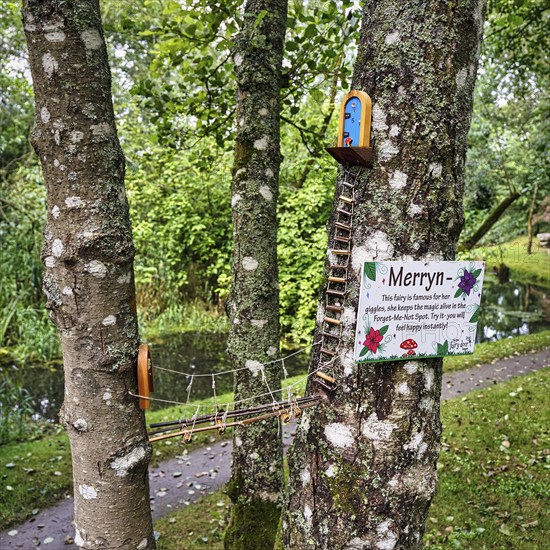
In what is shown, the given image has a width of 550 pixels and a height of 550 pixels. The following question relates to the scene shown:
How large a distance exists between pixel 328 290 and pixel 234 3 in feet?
7.68

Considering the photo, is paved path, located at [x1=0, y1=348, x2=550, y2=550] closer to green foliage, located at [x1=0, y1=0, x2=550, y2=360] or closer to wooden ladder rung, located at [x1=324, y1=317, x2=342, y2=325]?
wooden ladder rung, located at [x1=324, y1=317, x2=342, y2=325]

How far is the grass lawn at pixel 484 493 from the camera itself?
3319 mm

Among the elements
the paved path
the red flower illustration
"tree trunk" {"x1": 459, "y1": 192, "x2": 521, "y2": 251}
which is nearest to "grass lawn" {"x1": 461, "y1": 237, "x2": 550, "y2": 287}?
"tree trunk" {"x1": 459, "y1": 192, "x2": 521, "y2": 251}

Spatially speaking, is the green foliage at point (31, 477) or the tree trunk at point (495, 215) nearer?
the green foliage at point (31, 477)

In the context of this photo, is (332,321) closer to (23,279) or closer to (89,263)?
(89,263)

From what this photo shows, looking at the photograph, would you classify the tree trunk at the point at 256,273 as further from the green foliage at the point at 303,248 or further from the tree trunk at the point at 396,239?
the green foliage at the point at 303,248

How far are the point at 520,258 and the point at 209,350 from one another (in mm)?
6144

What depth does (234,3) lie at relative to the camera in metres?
3.04

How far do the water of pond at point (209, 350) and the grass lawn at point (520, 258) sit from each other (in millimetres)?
910

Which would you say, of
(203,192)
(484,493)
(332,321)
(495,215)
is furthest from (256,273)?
(495,215)

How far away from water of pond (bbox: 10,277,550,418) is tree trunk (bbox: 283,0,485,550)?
6.19 m

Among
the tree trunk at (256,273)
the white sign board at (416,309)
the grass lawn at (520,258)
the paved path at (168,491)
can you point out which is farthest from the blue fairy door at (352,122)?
the grass lawn at (520,258)

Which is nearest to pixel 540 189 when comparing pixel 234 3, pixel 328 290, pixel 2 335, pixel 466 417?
pixel 466 417

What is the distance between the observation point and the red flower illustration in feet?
4.78
